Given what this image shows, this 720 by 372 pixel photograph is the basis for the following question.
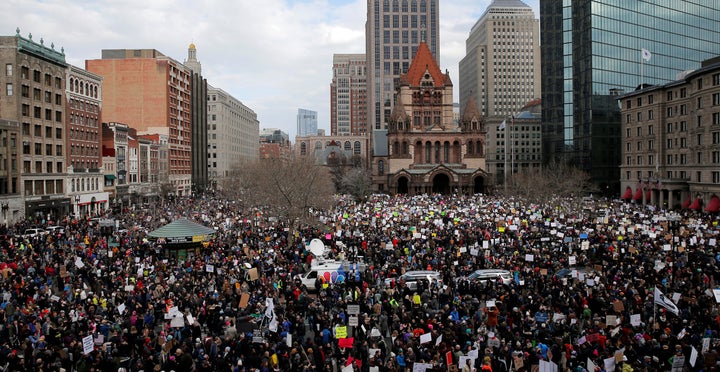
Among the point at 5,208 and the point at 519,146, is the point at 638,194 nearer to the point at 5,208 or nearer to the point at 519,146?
the point at 5,208

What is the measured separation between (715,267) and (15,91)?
182ft

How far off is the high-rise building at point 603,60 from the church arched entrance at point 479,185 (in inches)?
477

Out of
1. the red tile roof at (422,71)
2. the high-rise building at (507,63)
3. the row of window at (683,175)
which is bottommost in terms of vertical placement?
the row of window at (683,175)

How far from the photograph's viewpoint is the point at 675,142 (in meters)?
66.1

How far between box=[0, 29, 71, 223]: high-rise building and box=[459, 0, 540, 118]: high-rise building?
468 feet

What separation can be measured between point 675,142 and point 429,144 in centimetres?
4633

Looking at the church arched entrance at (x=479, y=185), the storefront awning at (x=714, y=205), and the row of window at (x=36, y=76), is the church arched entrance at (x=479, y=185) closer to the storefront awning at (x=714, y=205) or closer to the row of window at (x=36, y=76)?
the storefront awning at (x=714, y=205)

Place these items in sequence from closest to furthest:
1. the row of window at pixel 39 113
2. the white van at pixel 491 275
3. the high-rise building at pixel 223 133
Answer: the white van at pixel 491 275
the row of window at pixel 39 113
the high-rise building at pixel 223 133

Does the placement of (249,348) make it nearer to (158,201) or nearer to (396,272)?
(396,272)

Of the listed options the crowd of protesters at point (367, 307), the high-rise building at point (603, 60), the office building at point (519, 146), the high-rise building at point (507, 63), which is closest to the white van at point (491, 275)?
the crowd of protesters at point (367, 307)

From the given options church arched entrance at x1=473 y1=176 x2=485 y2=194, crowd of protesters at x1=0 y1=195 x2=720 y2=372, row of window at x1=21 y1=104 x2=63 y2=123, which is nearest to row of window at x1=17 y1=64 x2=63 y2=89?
row of window at x1=21 y1=104 x2=63 y2=123

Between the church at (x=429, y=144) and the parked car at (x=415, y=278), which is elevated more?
the church at (x=429, y=144)

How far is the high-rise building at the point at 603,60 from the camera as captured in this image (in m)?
87.6

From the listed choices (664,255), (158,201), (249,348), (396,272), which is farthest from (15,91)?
(664,255)
